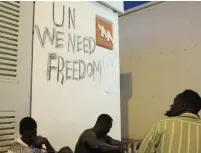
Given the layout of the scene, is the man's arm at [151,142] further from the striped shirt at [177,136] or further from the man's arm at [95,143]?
the man's arm at [95,143]

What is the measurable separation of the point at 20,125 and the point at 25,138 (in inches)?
2.9

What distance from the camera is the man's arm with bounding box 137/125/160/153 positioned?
128 cm

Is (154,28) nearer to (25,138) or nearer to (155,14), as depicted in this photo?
(155,14)

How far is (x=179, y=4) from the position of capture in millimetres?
2539

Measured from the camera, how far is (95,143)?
4.88 feet

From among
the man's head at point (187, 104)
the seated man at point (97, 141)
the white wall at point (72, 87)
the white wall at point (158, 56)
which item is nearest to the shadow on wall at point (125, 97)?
the white wall at point (158, 56)

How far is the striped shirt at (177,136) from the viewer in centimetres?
123

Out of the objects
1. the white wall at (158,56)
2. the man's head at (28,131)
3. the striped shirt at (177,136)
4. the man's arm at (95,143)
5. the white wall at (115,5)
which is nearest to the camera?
the striped shirt at (177,136)

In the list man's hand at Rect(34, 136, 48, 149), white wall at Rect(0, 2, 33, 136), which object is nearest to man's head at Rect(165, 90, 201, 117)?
man's hand at Rect(34, 136, 48, 149)

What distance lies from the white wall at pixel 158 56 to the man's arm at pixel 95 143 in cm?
118

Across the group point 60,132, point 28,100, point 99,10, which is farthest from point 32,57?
point 99,10

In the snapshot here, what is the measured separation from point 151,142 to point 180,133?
142mm

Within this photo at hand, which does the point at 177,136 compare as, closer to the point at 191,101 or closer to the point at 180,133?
the point at 180,133

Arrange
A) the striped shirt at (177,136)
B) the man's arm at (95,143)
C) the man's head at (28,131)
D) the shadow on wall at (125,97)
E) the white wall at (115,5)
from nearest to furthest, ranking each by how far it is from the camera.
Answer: the striped shirt at (177,136)
the man's head at (28,131)
the man's arm at (95,143)
the white wall at (115,5)
the shadow on wall at (125,97)
